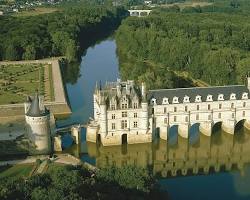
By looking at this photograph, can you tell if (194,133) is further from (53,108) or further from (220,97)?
(53,108)

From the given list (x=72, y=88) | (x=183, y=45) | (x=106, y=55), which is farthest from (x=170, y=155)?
(x=106, y=55)

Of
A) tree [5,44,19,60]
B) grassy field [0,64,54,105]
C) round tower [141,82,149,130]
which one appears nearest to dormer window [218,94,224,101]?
round tower [141,82,149,130]

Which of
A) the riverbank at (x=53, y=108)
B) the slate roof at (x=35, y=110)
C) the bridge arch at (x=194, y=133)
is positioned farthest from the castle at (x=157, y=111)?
the riverbank at (x=53, y=108)

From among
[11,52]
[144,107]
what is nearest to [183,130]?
[144,107]

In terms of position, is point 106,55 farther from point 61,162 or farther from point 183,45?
point 61,162

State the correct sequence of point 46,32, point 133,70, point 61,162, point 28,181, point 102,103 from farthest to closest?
point 46,32
point 133,70
point 102,103
point 61,162
point 28,181

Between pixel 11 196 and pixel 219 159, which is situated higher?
pixel 11 196
